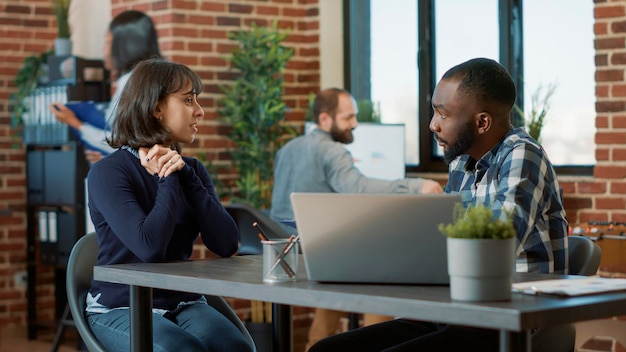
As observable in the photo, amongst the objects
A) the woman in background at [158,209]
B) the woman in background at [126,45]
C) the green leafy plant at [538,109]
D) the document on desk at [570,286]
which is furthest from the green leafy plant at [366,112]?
the document on desk at [570,286]

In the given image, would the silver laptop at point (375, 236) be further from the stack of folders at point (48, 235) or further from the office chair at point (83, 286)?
the stack of folders at point (48, 235)

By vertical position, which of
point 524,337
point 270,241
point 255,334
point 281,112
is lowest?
point 255,334

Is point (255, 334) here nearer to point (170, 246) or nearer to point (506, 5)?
point (506, 5)

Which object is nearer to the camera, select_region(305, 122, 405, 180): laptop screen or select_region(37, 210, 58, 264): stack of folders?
select_region(305, 122, 405, 180): laptop screen

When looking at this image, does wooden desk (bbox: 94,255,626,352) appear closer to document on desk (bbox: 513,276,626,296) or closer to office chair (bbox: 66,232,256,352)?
document on desk (bbox: 513,276,626,296)

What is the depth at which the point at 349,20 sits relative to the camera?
6.39 meters

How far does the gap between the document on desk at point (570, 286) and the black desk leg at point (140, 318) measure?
935 mm

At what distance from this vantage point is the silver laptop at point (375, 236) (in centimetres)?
207

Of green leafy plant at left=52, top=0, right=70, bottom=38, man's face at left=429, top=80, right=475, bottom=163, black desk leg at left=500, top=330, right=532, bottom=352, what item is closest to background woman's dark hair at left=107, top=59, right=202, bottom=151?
man's face at left=429, top=80, right=475, bottom=163

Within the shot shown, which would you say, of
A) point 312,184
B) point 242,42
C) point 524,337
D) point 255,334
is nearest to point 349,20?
point 242,42

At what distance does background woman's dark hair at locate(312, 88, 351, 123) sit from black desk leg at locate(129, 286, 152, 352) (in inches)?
117

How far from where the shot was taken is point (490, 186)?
101 inches

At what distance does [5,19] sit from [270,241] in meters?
4.69

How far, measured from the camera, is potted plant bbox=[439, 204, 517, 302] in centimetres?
189
